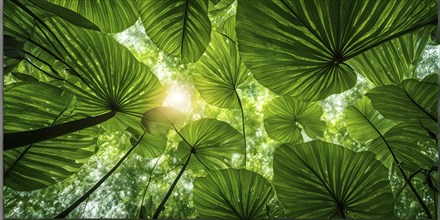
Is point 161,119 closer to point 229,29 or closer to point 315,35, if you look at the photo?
point 229,29

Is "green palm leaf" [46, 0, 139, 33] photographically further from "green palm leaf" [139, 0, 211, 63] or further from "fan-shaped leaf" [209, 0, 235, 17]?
"fan-shaped leaf" [209, 0, 235, 17]

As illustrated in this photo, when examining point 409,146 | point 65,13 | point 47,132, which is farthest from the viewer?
point 409,146

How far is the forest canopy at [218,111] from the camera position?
0.80 meters

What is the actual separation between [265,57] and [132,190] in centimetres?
45

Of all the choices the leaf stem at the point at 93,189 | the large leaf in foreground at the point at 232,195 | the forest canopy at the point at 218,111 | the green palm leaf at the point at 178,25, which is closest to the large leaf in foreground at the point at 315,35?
the forest canopy at the point at 218,111

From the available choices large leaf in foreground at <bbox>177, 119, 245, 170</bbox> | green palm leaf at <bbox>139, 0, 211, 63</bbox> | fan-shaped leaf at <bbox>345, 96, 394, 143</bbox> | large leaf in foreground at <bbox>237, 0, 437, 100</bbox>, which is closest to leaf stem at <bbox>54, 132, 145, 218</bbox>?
large leaf in foreground at <bbox>177, 119, 245, 170</bbox>

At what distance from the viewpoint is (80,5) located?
87cm

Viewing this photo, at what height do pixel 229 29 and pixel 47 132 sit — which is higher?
pixel 229 29

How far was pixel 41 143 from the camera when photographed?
0.81m

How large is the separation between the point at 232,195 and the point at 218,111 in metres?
0.22

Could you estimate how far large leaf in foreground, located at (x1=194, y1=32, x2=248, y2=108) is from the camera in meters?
0.90

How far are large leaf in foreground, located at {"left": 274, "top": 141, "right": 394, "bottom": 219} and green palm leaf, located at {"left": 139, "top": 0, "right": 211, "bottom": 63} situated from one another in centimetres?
35

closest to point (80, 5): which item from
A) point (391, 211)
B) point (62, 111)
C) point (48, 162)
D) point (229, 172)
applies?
point (62, 111)

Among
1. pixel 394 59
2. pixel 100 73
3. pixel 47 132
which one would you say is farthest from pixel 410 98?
pixel 47 132
